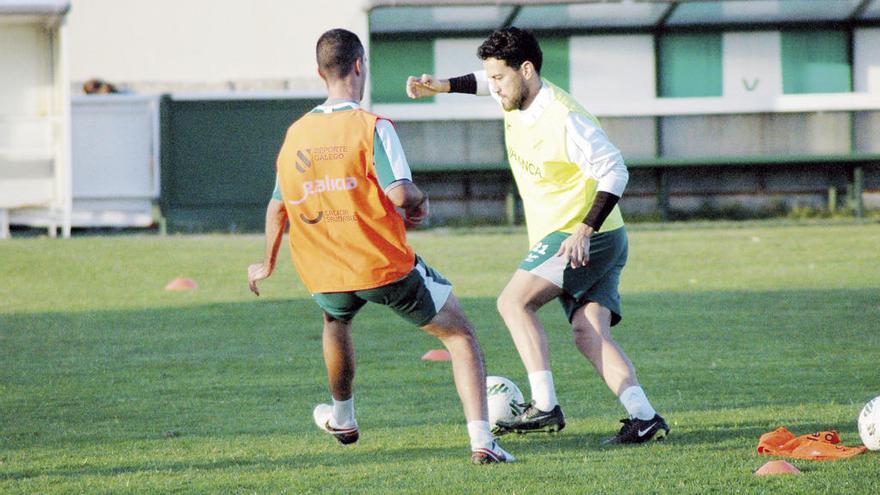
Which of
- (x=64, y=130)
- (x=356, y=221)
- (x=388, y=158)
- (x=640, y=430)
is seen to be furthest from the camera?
(x=64, y=130)

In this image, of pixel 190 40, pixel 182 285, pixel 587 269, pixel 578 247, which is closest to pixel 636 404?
pixel 587 269

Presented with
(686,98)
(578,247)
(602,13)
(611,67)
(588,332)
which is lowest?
(588,332)

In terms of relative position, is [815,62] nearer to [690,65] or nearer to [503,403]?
[690,65]

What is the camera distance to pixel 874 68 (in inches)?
907

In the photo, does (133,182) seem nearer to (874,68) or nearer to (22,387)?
(874,68)

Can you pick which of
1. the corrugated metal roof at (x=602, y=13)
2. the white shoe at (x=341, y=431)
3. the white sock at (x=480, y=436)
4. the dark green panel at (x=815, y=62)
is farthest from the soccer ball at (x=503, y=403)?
the dark green panel at (x=815, y=62)

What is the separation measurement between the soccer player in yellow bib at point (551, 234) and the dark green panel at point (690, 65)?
16.5 m

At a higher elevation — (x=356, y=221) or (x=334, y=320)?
(x=356, y=221)

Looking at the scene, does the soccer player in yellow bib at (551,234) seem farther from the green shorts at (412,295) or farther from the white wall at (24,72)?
the white wall at (24,72)

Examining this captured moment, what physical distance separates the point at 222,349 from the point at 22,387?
1953 millimetres

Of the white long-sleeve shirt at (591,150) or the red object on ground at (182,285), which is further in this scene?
the red object on ground at (182,285)

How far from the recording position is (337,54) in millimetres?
6156

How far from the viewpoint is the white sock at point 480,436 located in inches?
243

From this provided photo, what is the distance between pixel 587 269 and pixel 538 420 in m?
0.77
